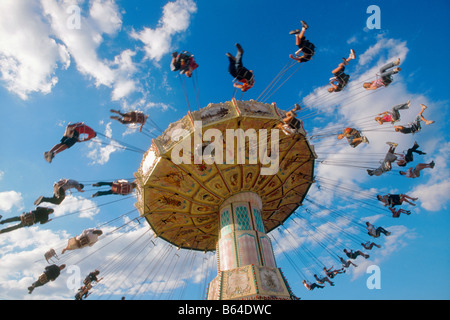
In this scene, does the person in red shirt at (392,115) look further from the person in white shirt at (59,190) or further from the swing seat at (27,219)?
the swing seat at (27,219)

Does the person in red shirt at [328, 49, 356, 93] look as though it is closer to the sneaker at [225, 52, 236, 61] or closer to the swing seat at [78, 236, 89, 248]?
the sneaker at [225, 52, 236, 61]

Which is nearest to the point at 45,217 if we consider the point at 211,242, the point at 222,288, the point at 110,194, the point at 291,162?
the point at 110,194

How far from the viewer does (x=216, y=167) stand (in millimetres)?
12828

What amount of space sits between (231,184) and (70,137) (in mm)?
7904

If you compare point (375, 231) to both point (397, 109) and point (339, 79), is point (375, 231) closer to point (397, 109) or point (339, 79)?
point (397, 109)

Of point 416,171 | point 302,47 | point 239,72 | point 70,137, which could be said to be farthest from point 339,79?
point 70,137

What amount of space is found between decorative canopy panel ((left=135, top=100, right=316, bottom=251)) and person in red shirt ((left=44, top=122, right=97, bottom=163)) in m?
2.96

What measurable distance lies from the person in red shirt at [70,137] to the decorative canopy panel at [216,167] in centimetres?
296

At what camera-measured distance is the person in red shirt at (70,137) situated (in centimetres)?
930

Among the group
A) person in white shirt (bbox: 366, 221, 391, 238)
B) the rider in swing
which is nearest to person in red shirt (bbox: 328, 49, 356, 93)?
the rider in swing
